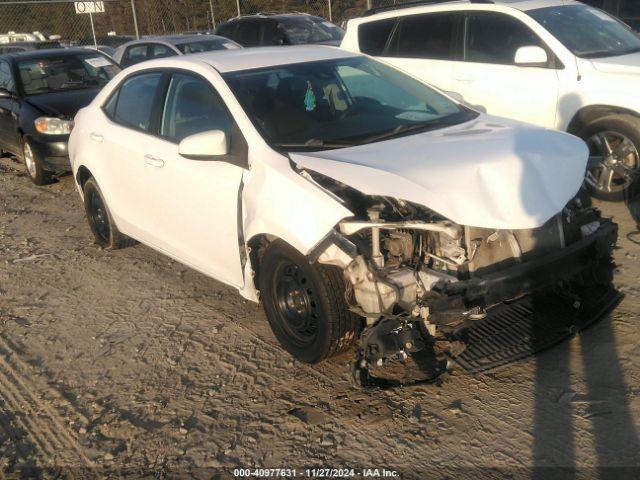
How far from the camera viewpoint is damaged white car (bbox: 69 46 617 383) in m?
3.47

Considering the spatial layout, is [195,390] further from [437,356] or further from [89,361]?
[437,356]

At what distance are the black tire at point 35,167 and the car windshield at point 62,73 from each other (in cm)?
78

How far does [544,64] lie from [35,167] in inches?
248

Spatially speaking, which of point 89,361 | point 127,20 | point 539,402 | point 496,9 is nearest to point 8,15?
point 127,20

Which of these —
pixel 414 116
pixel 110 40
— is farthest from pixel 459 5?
pixel 110 40

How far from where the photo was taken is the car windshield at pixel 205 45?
503 inches

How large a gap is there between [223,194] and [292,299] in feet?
2.61

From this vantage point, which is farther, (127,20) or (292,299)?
(127,20)

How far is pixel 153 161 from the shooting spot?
4871 millimetres

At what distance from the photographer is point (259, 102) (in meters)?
4.35

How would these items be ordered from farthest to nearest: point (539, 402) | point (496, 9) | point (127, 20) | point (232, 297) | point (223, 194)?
point (127, 20), point (496, 9), point (232, 297), point (223, 194), point (539, 402)

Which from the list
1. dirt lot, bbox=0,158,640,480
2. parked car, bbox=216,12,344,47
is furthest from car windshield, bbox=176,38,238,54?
dirt lot, bbox=0,158,640,480

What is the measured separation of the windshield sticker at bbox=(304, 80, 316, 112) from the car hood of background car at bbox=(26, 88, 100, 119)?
5158mm

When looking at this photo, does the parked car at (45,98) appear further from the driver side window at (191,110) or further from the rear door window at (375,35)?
the driver side window at (191,110)
